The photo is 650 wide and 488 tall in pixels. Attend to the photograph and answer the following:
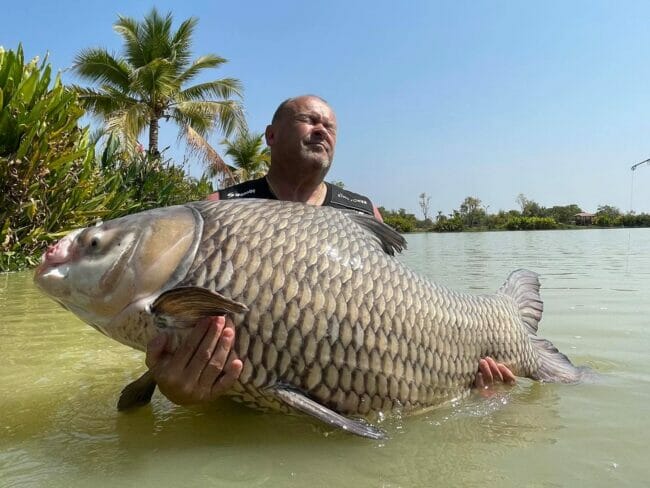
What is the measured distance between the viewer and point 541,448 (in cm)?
214

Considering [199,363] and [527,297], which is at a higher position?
[527,297]

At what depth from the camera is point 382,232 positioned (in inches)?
110

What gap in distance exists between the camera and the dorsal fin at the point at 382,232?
274 cm

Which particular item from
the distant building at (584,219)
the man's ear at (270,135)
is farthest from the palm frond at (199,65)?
the distant building at (584,219)

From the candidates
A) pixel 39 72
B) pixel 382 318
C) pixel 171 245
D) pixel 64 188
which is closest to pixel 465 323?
pixel 382 318

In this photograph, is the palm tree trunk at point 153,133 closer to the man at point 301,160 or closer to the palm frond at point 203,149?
the palm frond at point 203,149

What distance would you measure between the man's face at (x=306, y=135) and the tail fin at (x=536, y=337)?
158 centimetres

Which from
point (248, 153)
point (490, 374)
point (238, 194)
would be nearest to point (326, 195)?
point (238, 194)

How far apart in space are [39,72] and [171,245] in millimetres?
8365

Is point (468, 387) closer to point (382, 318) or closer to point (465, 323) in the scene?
point (465, 323)

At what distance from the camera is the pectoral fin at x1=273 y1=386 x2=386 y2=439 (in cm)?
211

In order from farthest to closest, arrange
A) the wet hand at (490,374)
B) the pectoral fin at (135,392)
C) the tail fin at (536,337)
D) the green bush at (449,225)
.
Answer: the green bush at (449,225) < the tail fin at (536,337) < the wet hand at (490,374) < the pectoral fin at (135,392)

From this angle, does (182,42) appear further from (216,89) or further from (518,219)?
(518,219)

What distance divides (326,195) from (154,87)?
17156 mm
